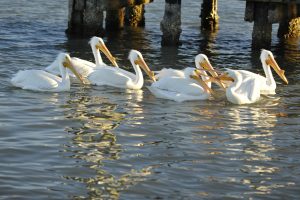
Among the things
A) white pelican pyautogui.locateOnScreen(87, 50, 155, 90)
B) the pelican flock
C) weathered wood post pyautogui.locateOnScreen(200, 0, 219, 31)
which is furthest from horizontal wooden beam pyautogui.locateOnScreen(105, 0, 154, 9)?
white pelican pyautogui.locateOnScreen(87, 50, 155, 90)

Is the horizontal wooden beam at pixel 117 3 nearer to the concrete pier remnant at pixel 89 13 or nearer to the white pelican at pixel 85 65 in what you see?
the concrete pier remnant at pixel 89 13

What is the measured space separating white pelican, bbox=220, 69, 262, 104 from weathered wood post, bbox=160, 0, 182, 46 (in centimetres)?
556

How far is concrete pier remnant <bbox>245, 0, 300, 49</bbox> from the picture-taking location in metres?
21.7

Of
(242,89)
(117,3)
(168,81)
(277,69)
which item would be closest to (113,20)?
(117,3)

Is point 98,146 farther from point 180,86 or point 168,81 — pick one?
point 168,81

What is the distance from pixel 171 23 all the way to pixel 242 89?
6273 millimetres

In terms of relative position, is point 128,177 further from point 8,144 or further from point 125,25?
point 125,25

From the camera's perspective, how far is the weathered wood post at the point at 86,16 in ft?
76.0

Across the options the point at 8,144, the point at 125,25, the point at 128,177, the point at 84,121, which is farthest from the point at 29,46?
the point at 128,177

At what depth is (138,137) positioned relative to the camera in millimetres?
13398

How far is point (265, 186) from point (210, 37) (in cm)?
1541

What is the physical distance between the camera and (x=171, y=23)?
22359 millimetres

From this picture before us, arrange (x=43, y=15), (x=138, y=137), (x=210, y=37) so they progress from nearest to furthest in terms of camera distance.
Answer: (x=138, y=137)
(x=210, y=37)
(x=43, y=15)

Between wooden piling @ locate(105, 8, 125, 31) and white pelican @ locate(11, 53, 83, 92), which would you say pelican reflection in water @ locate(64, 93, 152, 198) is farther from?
wooden piling @ locate(105, 8, 125, 31)
